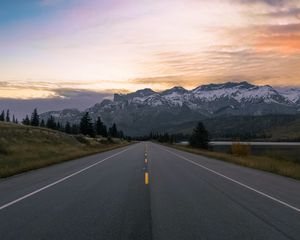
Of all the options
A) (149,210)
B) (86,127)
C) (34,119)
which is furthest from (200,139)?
(149,210)

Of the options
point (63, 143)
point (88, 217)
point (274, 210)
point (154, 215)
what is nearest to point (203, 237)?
point (154, 215)

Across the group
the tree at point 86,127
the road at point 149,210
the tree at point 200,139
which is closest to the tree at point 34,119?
the tree at point 86,127

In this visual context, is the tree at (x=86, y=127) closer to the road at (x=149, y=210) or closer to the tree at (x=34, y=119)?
the tree at (x=34, y=119)

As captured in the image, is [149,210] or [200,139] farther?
[200,139]

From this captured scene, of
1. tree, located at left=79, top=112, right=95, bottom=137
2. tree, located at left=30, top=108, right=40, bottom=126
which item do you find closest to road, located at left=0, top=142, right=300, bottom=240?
tree, located at left=79, top=112, right=95, bottom=137

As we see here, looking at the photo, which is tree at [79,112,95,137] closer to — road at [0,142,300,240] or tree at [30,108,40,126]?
tree at [30,108,40,126]

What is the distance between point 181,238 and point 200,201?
14.3ft

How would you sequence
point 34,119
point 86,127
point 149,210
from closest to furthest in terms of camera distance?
point 149,210 → point 86,127 → point 34,119

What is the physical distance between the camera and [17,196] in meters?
12.7

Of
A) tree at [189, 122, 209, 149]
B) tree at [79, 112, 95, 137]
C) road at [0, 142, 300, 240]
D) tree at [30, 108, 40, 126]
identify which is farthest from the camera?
tree at [30, 108, 40, 126]

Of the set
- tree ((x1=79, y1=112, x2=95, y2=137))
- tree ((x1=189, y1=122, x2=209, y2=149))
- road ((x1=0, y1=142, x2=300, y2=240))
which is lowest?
road ((x1=0, y1=142, x2=300, y2=240))

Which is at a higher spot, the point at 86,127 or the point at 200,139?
the point at 86,127

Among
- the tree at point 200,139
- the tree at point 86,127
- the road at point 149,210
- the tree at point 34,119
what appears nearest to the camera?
the road at point 149,210

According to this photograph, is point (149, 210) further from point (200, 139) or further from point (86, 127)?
point (86, 127)
